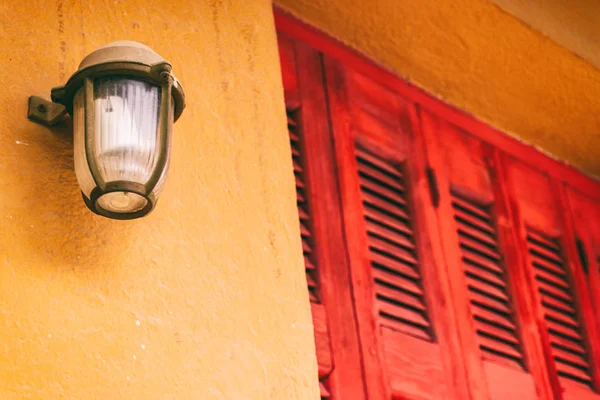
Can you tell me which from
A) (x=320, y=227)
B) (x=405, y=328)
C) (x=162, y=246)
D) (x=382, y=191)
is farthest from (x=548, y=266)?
(x=162, y=246)

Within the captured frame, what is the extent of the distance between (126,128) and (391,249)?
1071mm

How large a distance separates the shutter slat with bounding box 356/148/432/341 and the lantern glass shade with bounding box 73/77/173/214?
34.8 inches

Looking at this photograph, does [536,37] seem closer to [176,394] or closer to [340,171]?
[340,171]

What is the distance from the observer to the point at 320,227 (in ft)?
7.65

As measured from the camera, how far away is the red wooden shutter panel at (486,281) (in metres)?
2.65

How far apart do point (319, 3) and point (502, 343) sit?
39.9 inches

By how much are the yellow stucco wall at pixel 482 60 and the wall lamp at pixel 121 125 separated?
109cm

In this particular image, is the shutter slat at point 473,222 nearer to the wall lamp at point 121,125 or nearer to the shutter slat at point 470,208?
the shutter slat at point 470,208

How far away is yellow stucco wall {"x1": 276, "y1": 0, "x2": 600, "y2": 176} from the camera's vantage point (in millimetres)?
2752

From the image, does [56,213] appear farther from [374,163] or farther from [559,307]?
[559,307]

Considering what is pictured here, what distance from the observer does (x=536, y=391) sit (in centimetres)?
262

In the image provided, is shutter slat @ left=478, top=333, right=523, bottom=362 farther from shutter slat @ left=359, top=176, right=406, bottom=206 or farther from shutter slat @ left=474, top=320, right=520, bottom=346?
shutter slat @ left=359, top=176, right=406, bottom=206

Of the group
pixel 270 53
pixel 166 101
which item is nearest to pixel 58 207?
pixel 166 101

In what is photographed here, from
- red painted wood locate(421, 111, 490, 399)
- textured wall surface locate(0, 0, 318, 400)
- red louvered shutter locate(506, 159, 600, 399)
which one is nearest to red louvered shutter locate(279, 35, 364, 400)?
textured wall surface locate(0, 0, 318, 400)
